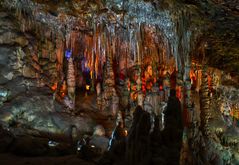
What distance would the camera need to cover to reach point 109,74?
1420 centimetres

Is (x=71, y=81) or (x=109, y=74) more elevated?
(x=109, y=74)

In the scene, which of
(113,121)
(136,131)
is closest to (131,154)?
(136,131)

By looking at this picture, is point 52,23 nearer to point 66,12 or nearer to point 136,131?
point 66,12

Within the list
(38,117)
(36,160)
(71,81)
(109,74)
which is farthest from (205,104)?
(36,160)

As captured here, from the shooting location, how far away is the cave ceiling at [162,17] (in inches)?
382

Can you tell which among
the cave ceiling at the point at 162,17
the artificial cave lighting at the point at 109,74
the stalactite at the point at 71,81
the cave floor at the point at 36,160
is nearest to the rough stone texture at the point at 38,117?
the artificial cave lighting at the point at 109,74

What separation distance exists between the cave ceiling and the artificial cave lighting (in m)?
0.03

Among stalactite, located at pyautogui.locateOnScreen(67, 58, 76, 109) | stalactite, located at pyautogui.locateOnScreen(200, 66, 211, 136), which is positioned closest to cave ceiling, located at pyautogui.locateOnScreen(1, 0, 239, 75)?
stalactite, located at pyautogui.locateOnScreen(200, 66, 211, 136)

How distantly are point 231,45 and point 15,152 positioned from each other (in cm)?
768

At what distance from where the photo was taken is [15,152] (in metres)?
8.31

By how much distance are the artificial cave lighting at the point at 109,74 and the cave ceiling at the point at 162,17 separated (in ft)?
0.11

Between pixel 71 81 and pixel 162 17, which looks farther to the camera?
pixel 71 81

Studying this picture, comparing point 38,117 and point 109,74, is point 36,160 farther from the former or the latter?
point 109,74

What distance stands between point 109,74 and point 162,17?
379 cm
